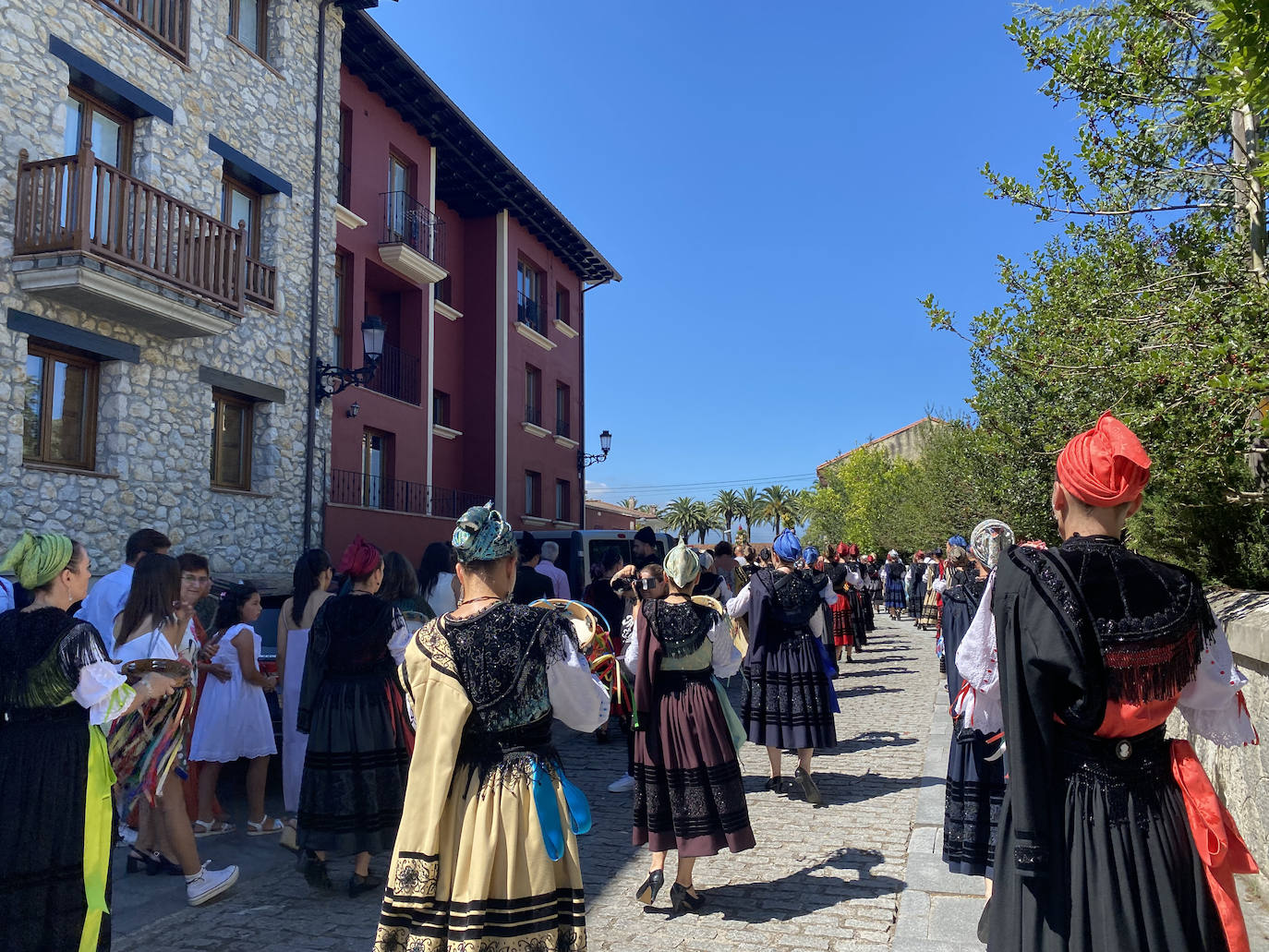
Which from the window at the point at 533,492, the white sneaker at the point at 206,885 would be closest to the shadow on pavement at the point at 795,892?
the white sneaker at the point at 206,885

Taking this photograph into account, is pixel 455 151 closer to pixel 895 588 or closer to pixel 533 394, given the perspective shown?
pixel 533 394

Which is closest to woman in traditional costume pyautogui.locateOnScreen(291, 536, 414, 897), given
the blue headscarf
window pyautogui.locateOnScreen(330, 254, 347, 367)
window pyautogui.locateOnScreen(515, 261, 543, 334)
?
the blue headscarf

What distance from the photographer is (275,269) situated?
1290cm

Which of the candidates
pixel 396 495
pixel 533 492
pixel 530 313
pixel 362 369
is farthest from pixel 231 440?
pixel 530 313

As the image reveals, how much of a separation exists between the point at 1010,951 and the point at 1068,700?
68 cm

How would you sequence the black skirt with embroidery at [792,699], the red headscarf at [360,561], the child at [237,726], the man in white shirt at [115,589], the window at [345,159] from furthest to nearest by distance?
the window at [345,159]
the black skirt with embroidery at [792,699]
the child at [237,726]
the man in white shirt at [115,589]
the red headscarf at [360,561]

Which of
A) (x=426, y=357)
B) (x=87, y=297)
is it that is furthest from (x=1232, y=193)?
(x=426, y=357)

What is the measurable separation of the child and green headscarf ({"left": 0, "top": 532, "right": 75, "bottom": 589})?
8.00 ft

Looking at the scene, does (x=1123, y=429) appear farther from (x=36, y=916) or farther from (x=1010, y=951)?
(x=36, y=916)

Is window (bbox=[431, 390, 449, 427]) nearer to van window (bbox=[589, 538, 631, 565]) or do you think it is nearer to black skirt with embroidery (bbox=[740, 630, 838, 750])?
van window (bbox=[589, 538, 631, 565])

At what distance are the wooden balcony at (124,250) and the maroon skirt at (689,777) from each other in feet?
25.1

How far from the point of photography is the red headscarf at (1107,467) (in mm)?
2535

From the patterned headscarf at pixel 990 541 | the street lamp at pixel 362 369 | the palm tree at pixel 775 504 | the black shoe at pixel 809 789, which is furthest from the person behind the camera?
the palm tree at pixel 775 504

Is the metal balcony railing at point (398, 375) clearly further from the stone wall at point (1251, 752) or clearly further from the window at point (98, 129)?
the stone wall at point (1251, 752)
